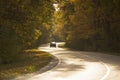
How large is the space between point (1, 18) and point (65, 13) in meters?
45.2

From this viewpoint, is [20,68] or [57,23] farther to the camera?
[57,23]

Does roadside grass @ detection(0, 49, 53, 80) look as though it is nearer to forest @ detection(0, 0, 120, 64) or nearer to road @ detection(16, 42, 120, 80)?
road @ detection(16, 42, 120, 80)

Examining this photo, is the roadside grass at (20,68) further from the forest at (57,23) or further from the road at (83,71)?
the forest at (57,23)

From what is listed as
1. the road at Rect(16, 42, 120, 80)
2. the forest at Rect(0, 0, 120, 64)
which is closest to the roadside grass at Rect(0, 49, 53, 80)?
the road at Rect(16, 42, 120, 80)

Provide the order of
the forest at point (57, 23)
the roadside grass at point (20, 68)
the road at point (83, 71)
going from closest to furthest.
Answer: the road at point (83, 71) → the roadside grass at point (20, 68) → the forest at point (57, 23)

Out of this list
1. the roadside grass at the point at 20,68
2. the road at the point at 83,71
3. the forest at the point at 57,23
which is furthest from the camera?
the forest at the point at 57,23

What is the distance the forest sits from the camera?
91.4 ft

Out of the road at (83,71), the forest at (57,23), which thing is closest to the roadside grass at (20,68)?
the road at (83,71)

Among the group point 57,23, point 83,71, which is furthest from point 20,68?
point 57,23

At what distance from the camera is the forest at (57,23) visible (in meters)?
27.8

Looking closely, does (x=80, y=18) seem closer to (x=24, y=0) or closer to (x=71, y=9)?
(x=71, y=9)

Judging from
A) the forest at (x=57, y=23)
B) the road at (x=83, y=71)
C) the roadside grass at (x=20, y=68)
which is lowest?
the road at (x=83, y=71)

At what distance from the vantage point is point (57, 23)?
42.3 m

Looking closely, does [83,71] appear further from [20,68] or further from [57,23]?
[57,23]
